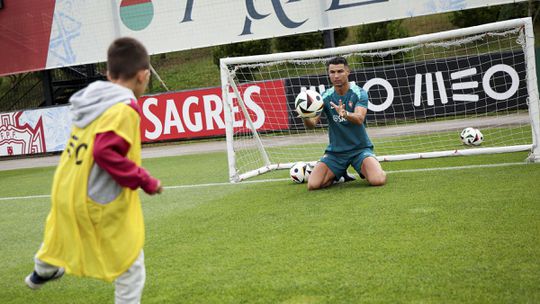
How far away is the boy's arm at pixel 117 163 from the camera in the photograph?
10.4 ft

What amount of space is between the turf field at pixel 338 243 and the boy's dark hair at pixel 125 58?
157cm

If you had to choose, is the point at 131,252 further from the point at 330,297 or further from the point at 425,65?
the point at 425,65

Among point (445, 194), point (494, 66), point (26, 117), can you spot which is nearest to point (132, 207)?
point (445, 194)

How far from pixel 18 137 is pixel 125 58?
17.4 metres

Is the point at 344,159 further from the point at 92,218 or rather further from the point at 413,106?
the point at 413,106

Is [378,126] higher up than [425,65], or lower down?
lower down

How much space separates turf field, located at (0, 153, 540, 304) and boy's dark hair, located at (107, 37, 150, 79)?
5.16 feet

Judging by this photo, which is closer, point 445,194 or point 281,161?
point 445,194

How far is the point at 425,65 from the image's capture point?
14.5 meters

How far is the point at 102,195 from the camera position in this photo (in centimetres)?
331

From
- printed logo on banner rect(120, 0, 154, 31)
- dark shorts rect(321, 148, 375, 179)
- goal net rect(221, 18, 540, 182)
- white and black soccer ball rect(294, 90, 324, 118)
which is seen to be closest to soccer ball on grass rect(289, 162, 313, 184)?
dark shorts rect(321, 148, 375, 179)

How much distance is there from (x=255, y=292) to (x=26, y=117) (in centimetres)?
1667

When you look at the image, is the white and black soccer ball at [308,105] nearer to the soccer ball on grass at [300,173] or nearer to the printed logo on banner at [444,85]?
the soccer ball on grass at [300,173]

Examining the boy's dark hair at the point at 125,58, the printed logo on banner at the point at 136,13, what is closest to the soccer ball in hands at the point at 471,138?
the boy's dark hair at the point at 125,58
